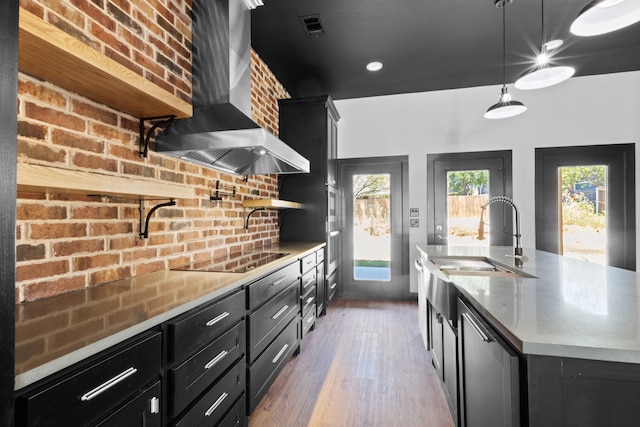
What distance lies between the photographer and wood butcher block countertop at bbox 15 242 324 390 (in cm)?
69

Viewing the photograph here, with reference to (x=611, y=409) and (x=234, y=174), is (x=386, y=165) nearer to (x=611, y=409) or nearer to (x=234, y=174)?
(x=234, y=174)

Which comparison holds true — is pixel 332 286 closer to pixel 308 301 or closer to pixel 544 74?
pixel 308 301

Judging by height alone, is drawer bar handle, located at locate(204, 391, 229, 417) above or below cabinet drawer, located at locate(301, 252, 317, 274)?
below

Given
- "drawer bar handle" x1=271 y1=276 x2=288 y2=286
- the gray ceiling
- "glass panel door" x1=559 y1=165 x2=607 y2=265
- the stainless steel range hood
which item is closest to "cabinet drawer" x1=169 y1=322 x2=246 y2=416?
"drawer bar handle" x1=271 y1=276 x2=288 y2=286

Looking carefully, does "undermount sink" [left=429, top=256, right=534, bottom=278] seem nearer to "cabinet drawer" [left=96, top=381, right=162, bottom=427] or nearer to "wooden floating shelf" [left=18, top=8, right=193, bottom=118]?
"cabinet drawer" [left=96, top=381, right=162, bottom=427]

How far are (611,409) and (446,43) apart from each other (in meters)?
3.02

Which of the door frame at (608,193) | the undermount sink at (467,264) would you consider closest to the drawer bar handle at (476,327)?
the undermount sink at (467,264)

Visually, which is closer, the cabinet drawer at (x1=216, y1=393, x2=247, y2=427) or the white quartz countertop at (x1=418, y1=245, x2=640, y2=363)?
the white quartz countertop at (x1=418, y1=245, x2=640, y2=363)

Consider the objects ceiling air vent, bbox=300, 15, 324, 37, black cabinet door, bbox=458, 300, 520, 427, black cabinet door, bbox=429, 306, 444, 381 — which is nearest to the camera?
black cabinet door, bbox=458, 300, 520, 427

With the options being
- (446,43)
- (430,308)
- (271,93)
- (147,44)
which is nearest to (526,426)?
(430,308)

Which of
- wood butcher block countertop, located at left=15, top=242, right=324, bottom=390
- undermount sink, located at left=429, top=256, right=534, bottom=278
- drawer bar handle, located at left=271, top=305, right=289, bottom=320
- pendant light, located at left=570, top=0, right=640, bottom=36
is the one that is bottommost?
drawer bar handle, located at left=271, top=305, right=289, bottom=320

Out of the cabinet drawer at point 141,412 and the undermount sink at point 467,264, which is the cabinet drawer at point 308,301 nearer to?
the undermount sink at point 467,264

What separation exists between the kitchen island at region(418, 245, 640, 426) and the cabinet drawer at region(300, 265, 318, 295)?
1545 millimetres

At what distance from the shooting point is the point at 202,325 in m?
1.21
